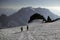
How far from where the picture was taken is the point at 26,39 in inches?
1169

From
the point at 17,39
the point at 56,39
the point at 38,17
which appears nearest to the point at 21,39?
the point at 17,39

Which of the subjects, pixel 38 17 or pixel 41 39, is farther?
pixel 38 17

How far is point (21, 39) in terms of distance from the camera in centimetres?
2988

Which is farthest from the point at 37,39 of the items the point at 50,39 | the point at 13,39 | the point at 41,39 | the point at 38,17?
the point at 38,17

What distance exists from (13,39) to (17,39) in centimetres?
86

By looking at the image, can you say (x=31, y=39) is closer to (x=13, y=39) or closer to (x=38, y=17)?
(x=13, y=39)

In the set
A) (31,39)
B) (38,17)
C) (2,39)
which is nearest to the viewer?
(2,39)

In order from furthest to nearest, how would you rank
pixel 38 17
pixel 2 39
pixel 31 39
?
pixel 38 17 → pixel 31 39 → pixel 2 39

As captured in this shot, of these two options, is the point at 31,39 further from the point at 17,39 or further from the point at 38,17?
the point at 38,17

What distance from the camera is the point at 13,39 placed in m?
29.8

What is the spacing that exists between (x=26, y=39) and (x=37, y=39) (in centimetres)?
236

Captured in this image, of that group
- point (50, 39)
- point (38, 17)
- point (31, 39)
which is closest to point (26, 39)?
point (31, 39)

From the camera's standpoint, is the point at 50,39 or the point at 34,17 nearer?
the point at 50,39

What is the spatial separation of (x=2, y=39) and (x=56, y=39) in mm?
11057
